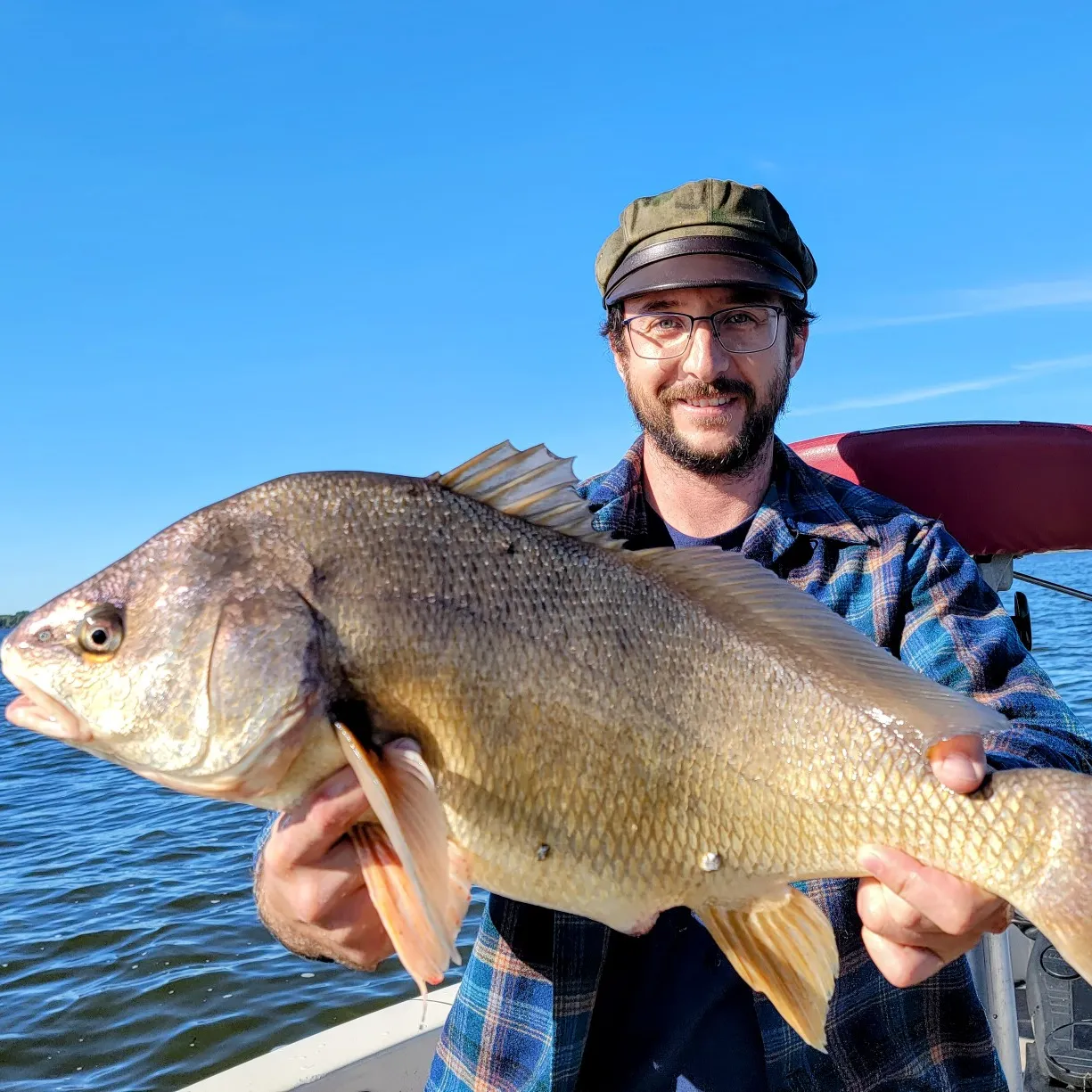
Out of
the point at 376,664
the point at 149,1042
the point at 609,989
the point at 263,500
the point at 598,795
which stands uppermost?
the point at 263,500

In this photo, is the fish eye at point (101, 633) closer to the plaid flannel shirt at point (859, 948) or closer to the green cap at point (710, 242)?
the plaid flannel shirt at point (859, 948)

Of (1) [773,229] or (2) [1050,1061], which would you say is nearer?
(1) [773,229]

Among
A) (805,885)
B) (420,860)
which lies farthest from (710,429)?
(420,860)

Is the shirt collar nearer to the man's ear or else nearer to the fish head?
the man's ear

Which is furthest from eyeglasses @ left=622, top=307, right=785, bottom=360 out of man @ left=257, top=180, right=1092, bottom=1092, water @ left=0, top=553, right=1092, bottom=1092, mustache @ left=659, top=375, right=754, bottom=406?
water @ left=0, top=553, right=1092, bottom=1092

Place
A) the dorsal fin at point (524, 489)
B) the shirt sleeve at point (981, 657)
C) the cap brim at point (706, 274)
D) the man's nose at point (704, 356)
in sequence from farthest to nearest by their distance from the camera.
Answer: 1. the man's nose at point (704, 356)
2. the cap brim at point (706, 274)
3. the shirt sleeve at point (981, 657)
4. the dorsal fin at point (524, 489)

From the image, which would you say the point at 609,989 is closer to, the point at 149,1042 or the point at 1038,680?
the point at 1038,680

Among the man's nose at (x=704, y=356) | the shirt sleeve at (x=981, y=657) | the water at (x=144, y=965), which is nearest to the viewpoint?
the shirt sleeve at (x=981, y=657)

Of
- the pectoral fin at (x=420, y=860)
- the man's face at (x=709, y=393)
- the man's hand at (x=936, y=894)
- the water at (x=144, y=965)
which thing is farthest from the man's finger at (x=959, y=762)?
the water at (x=144, y=965)

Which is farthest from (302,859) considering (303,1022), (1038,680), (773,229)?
(303,1022)
